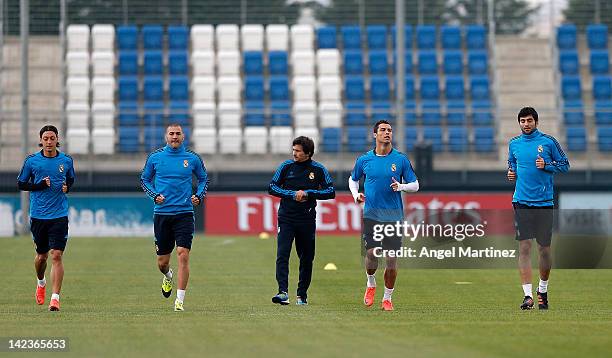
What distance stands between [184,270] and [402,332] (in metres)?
3.61

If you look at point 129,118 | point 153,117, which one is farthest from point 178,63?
point 153,117

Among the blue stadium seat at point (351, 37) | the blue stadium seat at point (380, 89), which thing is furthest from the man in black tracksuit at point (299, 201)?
the blue stadium seat at point (351, 37)

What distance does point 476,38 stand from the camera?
146 ft

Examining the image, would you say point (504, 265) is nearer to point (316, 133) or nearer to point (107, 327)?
point (107, 327)

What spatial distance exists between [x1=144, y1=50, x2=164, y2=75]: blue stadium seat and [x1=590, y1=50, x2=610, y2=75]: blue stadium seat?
13334mm

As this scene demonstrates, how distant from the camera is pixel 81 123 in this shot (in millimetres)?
38719

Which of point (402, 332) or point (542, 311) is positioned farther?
point (542, 311)

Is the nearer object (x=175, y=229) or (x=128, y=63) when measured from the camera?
(x=175, y=229)

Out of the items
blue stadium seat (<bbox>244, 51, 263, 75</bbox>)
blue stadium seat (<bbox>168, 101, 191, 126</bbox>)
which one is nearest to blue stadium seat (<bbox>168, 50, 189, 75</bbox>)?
blue stadium seat (<bbox>168, 101, 191, 126</bbox>)

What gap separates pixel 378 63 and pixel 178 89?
245 inches

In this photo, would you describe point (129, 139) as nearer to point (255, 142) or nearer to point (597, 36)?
point (255, 142)

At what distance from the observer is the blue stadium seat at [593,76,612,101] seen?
43.1 metres

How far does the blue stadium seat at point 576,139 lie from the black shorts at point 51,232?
24969 millimetres

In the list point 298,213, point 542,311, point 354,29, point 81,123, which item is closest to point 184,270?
point 298,213
